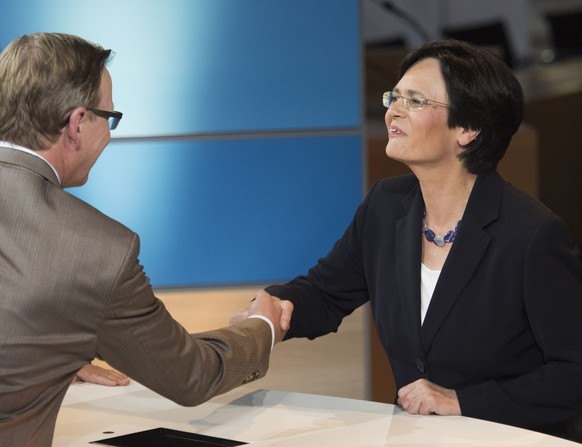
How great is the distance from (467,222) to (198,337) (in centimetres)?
73

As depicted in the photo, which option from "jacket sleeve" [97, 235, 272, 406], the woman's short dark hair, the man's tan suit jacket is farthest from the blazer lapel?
the man's tan suit jacket

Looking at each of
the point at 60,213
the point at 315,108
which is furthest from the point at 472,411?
the point at 315,108

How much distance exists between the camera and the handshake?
7.98ft

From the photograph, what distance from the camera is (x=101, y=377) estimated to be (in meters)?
2.30

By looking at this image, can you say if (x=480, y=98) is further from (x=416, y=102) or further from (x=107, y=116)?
(x=107, y=116)

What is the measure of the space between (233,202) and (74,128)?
68.4 inches

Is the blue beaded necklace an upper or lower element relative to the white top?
upper

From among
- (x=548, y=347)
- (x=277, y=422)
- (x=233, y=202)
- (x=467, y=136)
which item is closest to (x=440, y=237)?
(x=467, y=136)

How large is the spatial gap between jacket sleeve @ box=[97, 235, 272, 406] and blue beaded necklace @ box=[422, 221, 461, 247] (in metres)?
0.65

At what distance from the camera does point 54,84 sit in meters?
1.69

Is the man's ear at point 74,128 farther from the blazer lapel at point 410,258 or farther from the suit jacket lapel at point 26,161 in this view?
the blazer lapel at point 410,258

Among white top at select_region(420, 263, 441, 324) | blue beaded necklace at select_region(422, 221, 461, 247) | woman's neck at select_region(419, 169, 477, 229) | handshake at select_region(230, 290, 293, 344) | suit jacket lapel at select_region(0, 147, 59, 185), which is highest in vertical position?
suit jacket lapel at select_region(0, 147, 59, 185)

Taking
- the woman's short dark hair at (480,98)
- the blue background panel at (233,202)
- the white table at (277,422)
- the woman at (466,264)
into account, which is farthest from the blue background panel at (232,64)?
the white table at (277,422)

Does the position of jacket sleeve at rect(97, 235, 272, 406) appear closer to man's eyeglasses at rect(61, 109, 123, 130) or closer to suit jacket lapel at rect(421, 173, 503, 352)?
man's eyeglasses at rect(61, 109, 123, 130)
